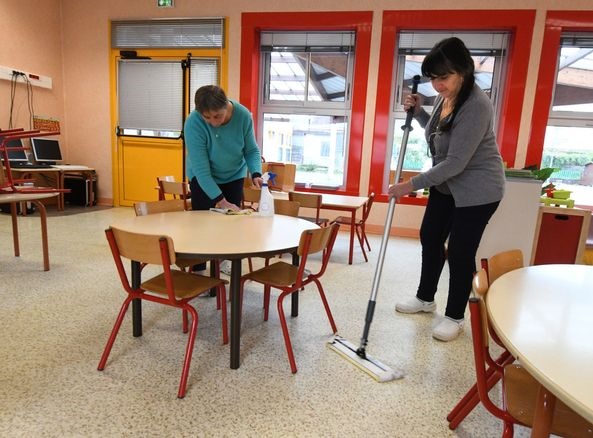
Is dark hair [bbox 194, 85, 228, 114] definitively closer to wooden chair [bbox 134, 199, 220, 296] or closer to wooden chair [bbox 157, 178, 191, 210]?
wooden chair [bbox 134, 199, 220, 296]

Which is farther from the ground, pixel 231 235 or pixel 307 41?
pixel 307 41

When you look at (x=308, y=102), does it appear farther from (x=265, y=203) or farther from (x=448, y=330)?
(x=448, y=330)

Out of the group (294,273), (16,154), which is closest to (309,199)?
(294,273)

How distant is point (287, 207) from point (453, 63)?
131 centimetres

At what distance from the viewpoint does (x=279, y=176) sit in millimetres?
4496

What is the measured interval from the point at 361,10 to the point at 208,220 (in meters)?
3.82

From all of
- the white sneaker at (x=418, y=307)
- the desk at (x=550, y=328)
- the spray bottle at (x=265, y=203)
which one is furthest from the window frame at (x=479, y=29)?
the desk at (x=550, y=328)

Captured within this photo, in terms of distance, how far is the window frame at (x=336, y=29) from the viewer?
474cm

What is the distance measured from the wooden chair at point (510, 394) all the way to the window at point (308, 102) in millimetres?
4342

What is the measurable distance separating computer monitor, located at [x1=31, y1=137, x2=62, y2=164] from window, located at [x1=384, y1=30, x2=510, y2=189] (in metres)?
4.73

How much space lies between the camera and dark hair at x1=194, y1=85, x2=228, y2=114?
2141 mm

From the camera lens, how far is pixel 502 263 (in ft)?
4.58

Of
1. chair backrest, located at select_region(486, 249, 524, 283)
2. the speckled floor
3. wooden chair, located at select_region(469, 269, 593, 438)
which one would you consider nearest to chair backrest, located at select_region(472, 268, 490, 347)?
wooden chair, located at select_region(469, 269, 593, 438)

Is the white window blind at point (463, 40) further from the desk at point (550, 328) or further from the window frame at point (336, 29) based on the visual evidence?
the desk at point (550, 328)
